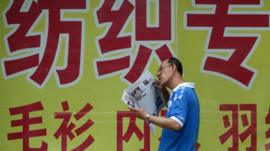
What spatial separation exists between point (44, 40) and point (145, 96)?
146 centimetres

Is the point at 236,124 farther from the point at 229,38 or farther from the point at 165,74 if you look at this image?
the point at 165,74

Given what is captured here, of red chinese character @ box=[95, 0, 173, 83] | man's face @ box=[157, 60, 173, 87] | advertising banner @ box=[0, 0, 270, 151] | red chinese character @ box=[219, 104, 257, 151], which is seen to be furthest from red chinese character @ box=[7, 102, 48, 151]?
red chinese character @ box=[219, 104, 257, 151]

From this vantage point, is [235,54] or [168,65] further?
[235,54]

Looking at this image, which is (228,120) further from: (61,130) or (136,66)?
(61,130)

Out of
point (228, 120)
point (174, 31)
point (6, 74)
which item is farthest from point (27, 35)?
point (228, 120)

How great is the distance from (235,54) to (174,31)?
1.97 ft

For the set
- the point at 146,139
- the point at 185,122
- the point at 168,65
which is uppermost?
the point at 168,65

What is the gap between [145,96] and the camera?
13.6 ft

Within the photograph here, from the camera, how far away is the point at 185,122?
3.91 meters

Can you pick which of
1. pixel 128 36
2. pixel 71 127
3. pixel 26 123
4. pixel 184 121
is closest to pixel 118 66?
pixel 128 36

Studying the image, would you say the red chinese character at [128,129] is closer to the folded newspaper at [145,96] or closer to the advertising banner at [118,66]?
the advertising banner at [118,66]

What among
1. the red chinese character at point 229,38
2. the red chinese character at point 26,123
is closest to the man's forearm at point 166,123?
the red chinese character at point 229,38

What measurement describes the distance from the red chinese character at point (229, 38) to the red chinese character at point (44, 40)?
1072 mm

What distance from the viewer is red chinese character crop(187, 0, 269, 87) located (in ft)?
17.3
